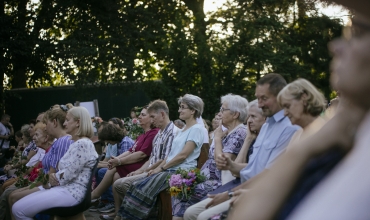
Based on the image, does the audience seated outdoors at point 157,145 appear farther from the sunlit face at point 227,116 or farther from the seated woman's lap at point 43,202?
the sunlit face at point 227,116

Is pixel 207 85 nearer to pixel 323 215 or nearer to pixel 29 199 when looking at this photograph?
pixel 29 199

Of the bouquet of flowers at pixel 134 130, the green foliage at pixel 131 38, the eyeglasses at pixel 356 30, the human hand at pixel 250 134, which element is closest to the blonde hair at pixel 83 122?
the human hand at pixel 250 134

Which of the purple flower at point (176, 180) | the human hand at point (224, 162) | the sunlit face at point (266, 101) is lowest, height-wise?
the purple flower at point (176, 180)

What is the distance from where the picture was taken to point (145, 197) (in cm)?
794

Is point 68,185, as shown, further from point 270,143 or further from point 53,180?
point 270,143

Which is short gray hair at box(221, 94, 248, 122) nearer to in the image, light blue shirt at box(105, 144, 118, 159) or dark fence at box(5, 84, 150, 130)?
light blue shirt at box(105, 144, 118, 159)

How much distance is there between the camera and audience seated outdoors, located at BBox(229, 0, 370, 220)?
721 millimetres

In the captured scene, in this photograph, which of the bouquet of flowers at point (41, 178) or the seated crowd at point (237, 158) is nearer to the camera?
the seated crowd at point (237, 158)

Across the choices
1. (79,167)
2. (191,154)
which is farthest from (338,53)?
(191,154)

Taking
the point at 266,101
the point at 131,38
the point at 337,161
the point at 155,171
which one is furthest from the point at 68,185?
the point at 131,38

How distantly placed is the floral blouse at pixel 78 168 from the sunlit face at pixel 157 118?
185cm

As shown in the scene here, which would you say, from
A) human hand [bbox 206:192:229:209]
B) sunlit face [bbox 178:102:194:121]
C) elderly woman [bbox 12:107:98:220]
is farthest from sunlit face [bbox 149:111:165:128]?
human hand [bbox 206:192:229:209]

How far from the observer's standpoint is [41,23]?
23844mm

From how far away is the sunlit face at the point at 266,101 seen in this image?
5.18 meters
